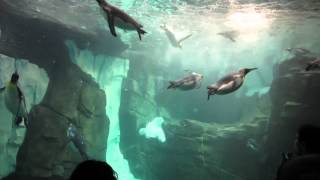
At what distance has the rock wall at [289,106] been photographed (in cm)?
1445

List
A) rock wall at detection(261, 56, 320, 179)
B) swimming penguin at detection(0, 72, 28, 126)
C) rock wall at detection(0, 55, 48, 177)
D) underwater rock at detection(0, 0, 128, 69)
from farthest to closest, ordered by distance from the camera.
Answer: rock wall at detection(0, 55, 48, 177) → underwater rock at detection(0, 0, 128, 69) → rock wall at detection(261, 56, 320, 179) → swimming penguin at detection(0, 72, 28, 126)

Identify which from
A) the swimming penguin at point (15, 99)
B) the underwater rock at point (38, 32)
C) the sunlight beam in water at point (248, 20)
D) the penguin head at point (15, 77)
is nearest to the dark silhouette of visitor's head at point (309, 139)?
the swimming penguin at point (15, 99)

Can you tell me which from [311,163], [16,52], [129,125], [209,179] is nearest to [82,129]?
[16,52]

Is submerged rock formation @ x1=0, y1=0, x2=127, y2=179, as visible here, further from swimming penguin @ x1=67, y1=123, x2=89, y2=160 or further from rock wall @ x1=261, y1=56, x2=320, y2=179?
rock wall @ x1=261, y1=56, x2=320, y2=179

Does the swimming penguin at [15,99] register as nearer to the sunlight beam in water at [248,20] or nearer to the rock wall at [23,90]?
the rock wall at [23,90]

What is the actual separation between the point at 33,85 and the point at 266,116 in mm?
12909

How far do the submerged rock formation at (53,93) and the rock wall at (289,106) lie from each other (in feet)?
27.9

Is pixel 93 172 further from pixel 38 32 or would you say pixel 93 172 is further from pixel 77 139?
pixel 38 32

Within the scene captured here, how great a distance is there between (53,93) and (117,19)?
10.3 m

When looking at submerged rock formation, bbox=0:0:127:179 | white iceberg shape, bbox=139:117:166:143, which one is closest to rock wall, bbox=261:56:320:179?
white iceberg shape, bbox=139:117:166:143

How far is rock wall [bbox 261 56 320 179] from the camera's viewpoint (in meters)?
14.5

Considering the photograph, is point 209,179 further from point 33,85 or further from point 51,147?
point 33,85

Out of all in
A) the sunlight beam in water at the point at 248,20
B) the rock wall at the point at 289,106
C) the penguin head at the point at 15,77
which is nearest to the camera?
the penguin head at the point at 15,77

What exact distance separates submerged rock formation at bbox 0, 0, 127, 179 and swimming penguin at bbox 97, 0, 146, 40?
9677 millimetres
